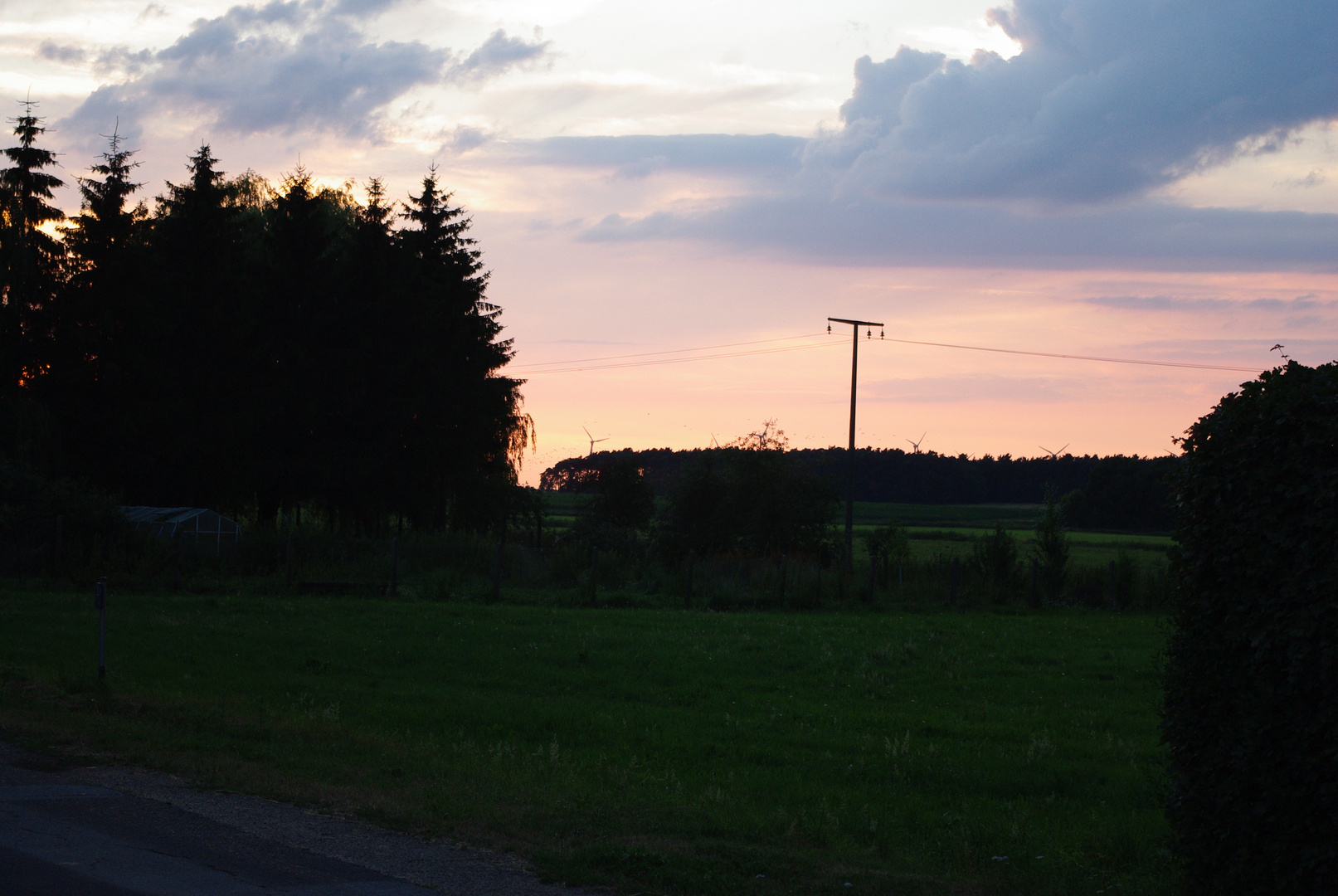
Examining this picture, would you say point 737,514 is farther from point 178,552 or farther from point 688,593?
point 178,552

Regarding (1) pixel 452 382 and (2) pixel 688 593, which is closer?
(2) pixel 688 593

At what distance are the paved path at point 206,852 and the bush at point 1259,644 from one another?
4.05 meters

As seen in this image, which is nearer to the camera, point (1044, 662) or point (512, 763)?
point (512, 763)

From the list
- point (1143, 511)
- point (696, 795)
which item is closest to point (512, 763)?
point (696, 795)

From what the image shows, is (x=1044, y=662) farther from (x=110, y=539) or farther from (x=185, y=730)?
(x=110, y=539)

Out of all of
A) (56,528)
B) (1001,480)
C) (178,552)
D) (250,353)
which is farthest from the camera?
(1001,480)

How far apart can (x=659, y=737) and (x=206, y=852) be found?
20.0 feet

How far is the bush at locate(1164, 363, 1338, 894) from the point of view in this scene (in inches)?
235

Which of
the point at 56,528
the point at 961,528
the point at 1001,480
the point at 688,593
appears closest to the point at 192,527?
the point at 56,528

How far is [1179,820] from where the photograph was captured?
23.2ft

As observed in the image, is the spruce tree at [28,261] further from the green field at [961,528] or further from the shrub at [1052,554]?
the shrub at [1052,554]

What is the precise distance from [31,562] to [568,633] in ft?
56.1

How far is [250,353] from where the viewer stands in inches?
1762

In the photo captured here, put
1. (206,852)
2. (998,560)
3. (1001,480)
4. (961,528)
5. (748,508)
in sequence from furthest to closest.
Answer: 1. (1001,480)
2. (961,528)
3. (748,508)
4. (998,560)
5. (206,852)
